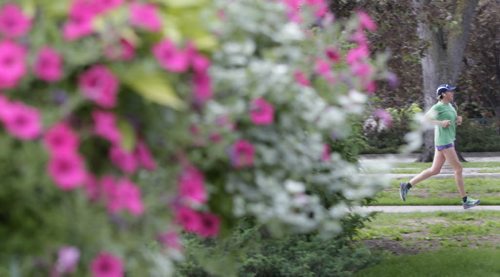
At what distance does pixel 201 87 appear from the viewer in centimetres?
220

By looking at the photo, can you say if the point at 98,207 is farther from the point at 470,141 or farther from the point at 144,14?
the point at 470,141

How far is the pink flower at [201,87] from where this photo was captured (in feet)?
7.19

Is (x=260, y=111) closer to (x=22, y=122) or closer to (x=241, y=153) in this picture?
(x=241, y=153)

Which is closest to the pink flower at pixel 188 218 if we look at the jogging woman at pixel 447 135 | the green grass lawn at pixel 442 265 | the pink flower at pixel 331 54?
the pink flower at pixel 331 54

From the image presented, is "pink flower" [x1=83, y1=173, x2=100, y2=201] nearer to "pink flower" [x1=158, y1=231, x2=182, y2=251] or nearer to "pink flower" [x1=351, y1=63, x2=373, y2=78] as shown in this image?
"pink flower" [x1=158, y1=231, x2=182, y2=251]

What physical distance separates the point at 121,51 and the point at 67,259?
0.49 metres

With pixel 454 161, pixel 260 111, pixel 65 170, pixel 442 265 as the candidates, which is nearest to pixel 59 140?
pixel 65 170

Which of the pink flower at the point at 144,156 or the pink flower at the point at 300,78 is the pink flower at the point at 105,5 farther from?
the pink flower at the point at 300,78

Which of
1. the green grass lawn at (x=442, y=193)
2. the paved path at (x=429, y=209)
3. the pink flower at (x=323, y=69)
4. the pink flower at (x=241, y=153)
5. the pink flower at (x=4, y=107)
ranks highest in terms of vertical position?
the pink flower at (x=323, y=69)

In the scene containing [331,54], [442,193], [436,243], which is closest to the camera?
[331,54]

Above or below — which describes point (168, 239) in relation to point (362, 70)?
below

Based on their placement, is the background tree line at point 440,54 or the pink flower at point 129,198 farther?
the background tree line at point 440,54

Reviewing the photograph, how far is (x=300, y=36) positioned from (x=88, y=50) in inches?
35.3

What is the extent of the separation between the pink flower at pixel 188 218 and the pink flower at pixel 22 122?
531 millimetres
